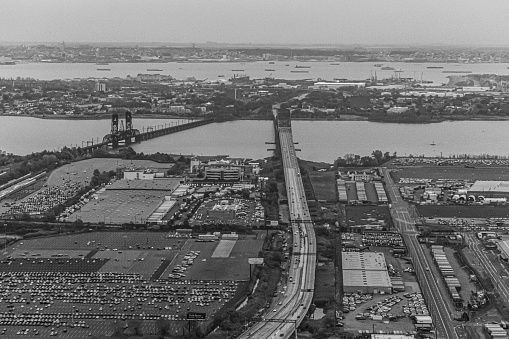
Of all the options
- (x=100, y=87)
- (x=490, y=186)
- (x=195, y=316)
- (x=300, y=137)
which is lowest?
(x=100, y=87)

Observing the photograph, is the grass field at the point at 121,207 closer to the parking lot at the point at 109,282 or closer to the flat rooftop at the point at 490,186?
the parking lot at the point at 109,282

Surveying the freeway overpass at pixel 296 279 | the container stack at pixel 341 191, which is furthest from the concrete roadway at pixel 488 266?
the container stack at pixel 341 191

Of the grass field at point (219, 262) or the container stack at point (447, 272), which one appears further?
the grass field at point (219, 262)

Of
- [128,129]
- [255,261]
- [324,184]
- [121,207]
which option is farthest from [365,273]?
[128,129]

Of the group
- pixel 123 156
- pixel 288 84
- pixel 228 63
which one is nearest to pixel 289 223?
pixel 123 156

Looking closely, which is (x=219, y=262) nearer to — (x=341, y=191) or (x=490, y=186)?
(x=341, y=191)

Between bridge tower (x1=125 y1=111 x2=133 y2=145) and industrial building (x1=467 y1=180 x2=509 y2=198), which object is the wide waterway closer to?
bridge tower (x1=125 y1=111 x2=133 y2=145)
